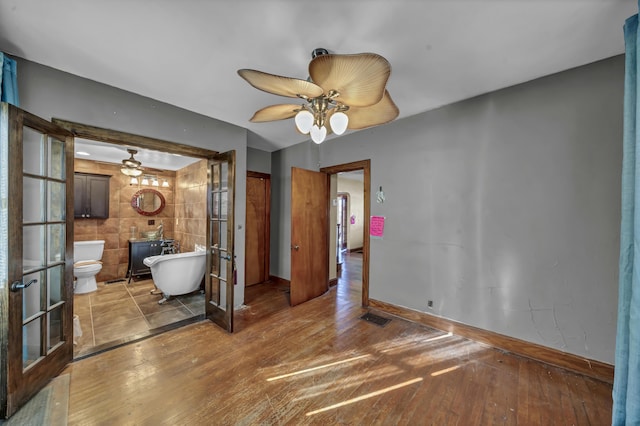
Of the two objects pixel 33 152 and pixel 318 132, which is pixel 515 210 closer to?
pixel 318 132

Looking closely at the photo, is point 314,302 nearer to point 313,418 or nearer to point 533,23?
point 313,418

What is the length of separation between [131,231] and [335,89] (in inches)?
211

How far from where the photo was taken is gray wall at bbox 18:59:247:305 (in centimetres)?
188

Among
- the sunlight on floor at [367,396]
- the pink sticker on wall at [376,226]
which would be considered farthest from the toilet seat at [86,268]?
the pink sticker on wall at [376,226]

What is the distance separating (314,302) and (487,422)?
2.28 metres

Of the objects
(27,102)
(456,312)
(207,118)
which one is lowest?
(456,312)

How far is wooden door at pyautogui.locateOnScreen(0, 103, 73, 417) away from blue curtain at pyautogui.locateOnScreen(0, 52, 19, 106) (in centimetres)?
22

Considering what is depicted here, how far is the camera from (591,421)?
1495 millimetres

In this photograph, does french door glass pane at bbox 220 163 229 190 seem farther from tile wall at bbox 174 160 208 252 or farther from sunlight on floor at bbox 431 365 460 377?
sunlight on floor at bbox 431 365 460 377

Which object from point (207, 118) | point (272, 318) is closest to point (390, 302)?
point (272, 318)

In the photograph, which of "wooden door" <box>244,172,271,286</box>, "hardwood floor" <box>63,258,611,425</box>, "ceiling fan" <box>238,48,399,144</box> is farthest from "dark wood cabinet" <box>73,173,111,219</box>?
"ceiling fan" <box>238,48,399,144</box>

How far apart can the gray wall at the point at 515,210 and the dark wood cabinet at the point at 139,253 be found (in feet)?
A: 14.4

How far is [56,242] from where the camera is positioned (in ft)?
6.42

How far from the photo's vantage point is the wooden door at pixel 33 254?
1471 mm
